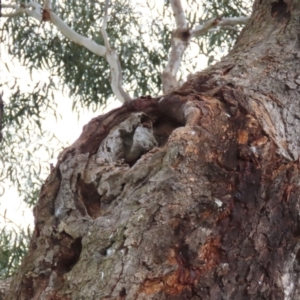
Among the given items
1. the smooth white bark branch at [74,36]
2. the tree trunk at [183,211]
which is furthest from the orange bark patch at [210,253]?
the smooth white bark branch at [74,36]

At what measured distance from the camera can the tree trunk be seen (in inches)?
29.6

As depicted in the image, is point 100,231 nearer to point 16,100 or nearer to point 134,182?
point 134,182

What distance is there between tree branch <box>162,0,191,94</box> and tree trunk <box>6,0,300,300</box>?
168 cm

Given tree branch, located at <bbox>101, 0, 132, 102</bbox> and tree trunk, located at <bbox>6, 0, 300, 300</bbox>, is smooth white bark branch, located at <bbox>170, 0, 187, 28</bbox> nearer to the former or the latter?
tree branch, located at <bbox>101, 0, 132, 102</bbox>

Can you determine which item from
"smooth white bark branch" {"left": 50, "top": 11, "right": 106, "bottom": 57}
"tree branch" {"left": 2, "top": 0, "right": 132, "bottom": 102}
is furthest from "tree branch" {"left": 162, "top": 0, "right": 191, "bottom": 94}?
"smooth white bark branch" {"left": 50, "top": 11, "right": 106, "bottom": 57}

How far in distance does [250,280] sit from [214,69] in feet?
1.92

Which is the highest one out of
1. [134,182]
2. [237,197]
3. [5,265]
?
[5,265]

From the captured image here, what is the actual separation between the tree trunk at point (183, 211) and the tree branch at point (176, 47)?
1680 mm

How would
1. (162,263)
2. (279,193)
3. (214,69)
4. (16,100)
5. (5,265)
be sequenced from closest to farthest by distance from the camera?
(162,263) → (279,193) → (214,69) → (5,265) → (16,100)

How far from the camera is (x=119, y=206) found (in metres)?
0.84

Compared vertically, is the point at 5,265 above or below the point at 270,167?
above

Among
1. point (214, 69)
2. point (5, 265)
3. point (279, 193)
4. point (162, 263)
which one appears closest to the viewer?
point (162, 263)

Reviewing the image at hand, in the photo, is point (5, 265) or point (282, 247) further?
point (5, 265)

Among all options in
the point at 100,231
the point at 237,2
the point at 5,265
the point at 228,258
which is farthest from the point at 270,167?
the point at 237,2
